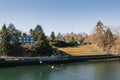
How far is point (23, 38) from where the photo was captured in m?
103

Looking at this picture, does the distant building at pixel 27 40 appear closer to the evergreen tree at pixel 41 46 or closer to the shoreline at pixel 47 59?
the evergreen tree at pixel 41 46

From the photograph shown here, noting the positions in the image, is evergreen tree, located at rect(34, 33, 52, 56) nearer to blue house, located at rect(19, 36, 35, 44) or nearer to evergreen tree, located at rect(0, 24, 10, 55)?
evergreen tree, located at rect(0, 24, 10, 55)

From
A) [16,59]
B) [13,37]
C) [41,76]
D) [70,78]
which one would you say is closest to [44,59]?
[16,59]

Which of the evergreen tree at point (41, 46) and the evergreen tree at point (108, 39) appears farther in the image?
the evergreen tree at point (108, 39)

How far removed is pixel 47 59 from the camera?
72.3m

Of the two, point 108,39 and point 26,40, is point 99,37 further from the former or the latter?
point 26,40

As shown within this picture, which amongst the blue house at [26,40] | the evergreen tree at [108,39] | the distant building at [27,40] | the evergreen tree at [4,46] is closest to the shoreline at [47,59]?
the evergreen tree at [4,46]

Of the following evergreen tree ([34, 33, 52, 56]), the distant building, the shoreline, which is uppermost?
the distant building

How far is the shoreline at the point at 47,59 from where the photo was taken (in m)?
65.8

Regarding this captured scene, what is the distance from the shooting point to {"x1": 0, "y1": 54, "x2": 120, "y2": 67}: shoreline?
65.8m

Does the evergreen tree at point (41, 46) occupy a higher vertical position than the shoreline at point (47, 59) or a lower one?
higher

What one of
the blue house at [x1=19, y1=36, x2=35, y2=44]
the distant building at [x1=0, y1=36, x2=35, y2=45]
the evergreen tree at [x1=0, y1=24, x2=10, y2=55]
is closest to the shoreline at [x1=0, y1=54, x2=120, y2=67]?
the evergreen tree at [x1=0, y1=24, x2=10, y2=55]

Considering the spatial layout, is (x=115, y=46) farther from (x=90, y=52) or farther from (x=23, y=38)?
(x=23, y=38)

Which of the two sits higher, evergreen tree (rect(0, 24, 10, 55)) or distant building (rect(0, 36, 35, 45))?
distant building (rect(0, 36, 35, 45))
